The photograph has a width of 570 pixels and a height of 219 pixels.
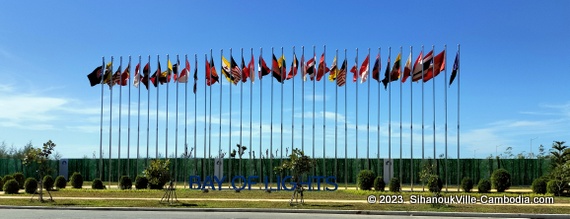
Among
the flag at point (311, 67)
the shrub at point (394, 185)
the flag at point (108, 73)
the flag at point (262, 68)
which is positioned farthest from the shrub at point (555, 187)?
the flag at point (108, 73)

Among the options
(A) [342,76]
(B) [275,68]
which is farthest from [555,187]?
(B) [275,68]

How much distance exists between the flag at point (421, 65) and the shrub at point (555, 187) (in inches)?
390

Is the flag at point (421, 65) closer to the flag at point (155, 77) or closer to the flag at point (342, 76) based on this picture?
the flag at point (342, 76)

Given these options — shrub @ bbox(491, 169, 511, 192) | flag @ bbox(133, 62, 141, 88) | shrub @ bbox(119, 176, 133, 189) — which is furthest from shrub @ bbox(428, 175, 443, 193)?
flag @ bbox(133, 62, 141, 88)

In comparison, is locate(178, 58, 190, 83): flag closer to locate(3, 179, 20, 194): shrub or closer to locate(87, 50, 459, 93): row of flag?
locate(87, 50, 459, 93): row of flag

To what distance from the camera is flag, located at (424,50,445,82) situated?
132 ft

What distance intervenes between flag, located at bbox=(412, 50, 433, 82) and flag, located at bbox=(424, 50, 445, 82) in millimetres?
299

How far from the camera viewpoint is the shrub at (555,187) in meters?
35.7

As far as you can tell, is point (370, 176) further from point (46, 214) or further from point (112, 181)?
point (112, 181)

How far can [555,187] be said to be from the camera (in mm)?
36062

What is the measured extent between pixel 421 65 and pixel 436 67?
99 cm

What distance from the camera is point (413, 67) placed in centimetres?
4081

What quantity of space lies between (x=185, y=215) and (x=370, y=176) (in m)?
18.2

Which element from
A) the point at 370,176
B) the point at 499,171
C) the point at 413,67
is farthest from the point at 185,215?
the point at 499,171
